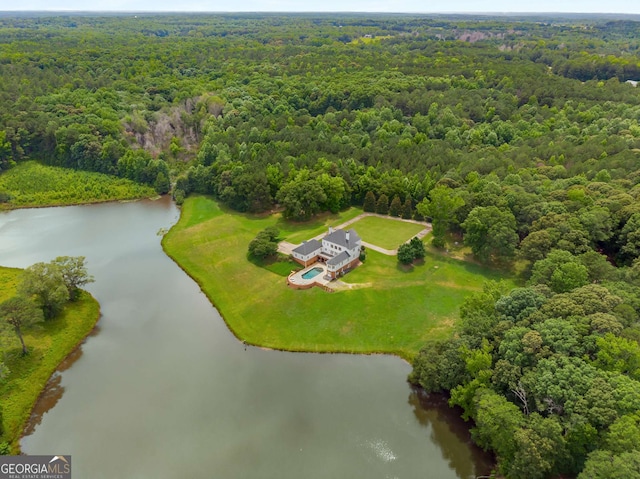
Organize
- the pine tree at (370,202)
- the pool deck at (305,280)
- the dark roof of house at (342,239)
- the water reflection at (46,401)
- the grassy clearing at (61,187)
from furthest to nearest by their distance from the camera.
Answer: the grassy clearing at (61,187) → the pine tree at (370,202) → the dark roof of house at (342,239) → the pool deck at (305,280) → the water reflection at (46,401)

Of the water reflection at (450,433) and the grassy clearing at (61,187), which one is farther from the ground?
the water reflection at (450,433)

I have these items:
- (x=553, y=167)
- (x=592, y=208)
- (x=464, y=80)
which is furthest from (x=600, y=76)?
(x=592, y=208)

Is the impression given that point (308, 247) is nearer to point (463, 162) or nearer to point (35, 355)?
point (35, 355)

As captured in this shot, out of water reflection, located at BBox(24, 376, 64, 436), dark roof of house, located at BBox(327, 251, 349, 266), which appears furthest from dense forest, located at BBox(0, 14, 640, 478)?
water reflection, located at BBox(24, 376, 64, 436)

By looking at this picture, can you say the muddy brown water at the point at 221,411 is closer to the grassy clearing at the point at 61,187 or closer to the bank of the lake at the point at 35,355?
the bank of the lake at the point at 35,355

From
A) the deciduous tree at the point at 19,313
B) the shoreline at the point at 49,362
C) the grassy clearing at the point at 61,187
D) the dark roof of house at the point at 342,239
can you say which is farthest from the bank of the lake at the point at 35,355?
the grassy clearing at the point at 61,187

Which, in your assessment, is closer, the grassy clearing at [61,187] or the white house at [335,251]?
the white house at [335,251]

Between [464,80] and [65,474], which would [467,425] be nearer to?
[65,474]

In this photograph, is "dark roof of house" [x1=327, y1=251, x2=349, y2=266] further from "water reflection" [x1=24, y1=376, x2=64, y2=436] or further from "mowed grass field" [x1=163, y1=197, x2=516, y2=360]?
"water reflection" [x1=24, y1=376, x2=64, y2=436]
